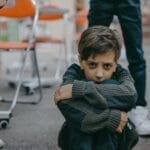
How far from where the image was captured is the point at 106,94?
59.2 inches

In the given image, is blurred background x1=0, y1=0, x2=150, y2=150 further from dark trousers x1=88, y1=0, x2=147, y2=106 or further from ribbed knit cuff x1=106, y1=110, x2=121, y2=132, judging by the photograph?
ribbed knit cuff x1=106, y1=110, x2=121, y2=132

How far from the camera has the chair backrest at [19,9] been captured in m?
2.55

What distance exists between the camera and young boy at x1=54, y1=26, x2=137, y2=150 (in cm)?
149

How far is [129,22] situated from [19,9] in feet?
2.47

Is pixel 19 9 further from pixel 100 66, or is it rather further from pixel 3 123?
pixel 100 66

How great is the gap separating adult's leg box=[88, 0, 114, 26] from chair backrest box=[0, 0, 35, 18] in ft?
1.83

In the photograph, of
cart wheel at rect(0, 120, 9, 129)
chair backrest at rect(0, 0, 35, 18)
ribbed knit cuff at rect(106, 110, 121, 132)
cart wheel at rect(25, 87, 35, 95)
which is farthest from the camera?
cart wheel at rect(25, 87, 35, 95)

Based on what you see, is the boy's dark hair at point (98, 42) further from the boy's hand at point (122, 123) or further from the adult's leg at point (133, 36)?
the adult's leg at point (133, 36)

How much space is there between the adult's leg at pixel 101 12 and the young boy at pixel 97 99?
0.53m

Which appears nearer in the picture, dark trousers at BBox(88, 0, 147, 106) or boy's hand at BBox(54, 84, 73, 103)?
boy's hand at BBox(54, 84, 73, 103)

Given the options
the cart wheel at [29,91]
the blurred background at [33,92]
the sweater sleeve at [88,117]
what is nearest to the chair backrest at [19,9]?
the blurred background at [33,92]

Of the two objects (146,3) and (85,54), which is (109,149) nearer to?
(85,54)

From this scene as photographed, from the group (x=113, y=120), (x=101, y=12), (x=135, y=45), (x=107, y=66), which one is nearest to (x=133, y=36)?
(x=135, y=45)

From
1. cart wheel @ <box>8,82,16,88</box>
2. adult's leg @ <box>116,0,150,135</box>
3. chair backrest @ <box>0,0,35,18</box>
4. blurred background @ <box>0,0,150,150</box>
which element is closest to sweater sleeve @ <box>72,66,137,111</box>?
blurred background @ <box>0,0,150,150</box>
